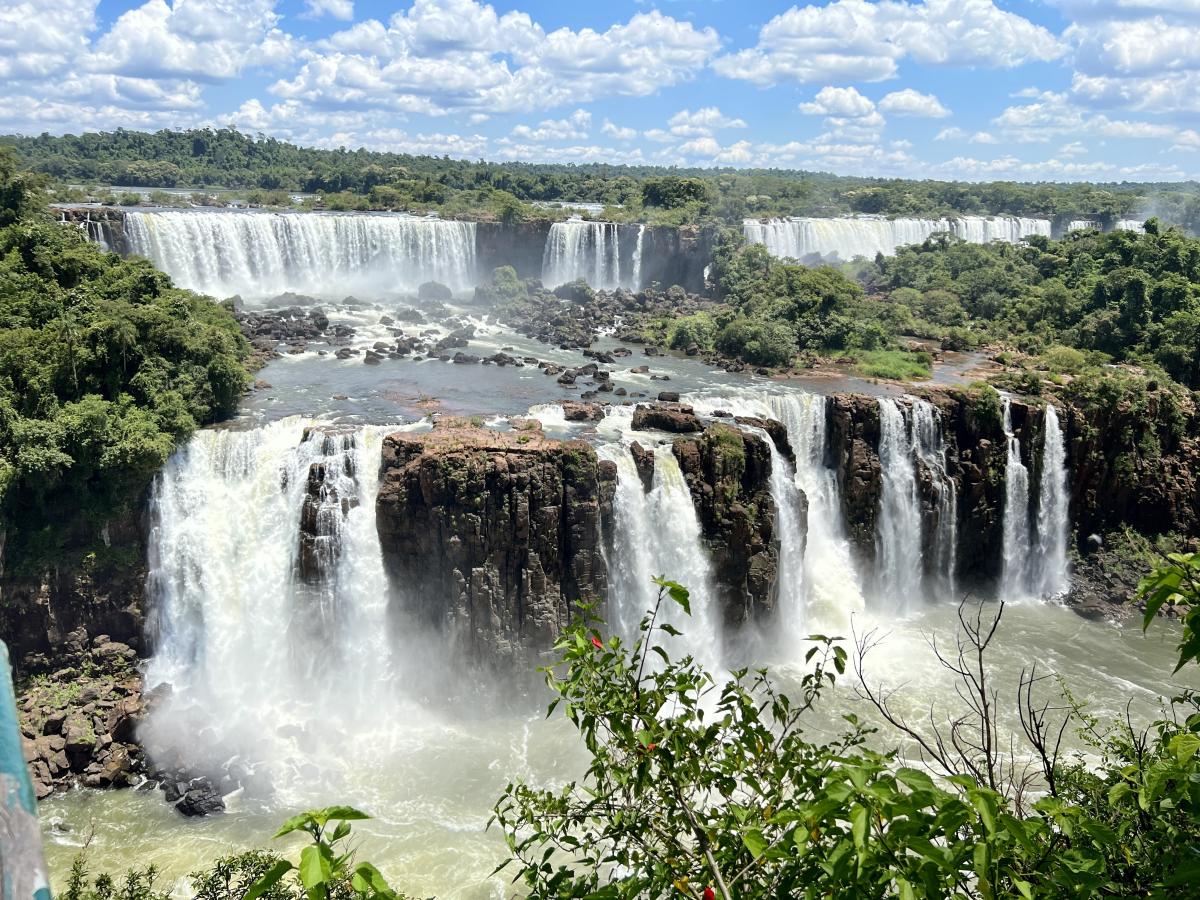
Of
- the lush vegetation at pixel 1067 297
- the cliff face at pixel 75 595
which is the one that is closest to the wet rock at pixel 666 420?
the cliff face at pixel 75 595

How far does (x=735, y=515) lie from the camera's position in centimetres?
2045

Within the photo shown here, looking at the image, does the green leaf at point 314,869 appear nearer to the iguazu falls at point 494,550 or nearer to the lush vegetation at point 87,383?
the iguazu falls at point 494,550

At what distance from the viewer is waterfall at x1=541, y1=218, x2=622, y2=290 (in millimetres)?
45031

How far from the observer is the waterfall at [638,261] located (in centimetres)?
4566

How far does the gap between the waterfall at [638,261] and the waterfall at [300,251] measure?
27.3 feet

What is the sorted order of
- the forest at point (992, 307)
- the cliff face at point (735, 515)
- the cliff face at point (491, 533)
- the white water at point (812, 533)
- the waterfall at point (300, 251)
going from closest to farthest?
1. the cliff face at point (491, 533)
2. the cliff face at point (735, 515)
3. the white water at point (812, 533)
4. the forest at point (992, 307)
5. the waterfall at point (300, 251)

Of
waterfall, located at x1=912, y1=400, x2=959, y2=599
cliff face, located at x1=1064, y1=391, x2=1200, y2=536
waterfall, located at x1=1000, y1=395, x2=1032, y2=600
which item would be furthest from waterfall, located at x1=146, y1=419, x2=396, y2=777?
cliff face, located at x1=1064, y1=391, x2=1200, y2=536

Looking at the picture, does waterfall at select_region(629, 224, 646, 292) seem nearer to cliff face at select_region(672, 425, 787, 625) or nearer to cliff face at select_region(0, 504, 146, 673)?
cliff face at select_region(672, 425, 787, 625)

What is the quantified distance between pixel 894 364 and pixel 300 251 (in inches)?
1046

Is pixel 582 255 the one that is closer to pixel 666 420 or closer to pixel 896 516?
pixel 666 420

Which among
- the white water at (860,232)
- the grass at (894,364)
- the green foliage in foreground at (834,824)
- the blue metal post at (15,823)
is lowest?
the grass at (894,364)

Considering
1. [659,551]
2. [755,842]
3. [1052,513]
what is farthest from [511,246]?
[755,842]

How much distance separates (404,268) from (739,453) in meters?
26.9

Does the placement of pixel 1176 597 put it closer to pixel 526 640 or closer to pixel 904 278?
pixel 526 640
